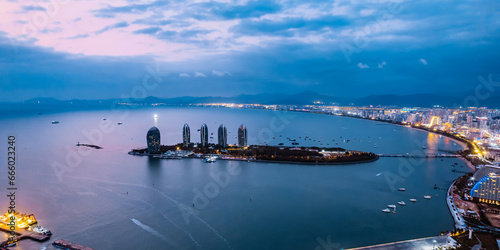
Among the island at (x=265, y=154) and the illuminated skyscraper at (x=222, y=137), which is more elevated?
the illuminated skyscraper at (x=222, y=137)

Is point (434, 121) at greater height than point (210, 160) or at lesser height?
greater

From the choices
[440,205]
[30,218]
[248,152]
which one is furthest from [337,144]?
[30,218]

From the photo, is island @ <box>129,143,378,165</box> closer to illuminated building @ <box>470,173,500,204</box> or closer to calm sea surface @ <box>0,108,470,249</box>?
calm sea surface @ <box>0,108,470,249</box>

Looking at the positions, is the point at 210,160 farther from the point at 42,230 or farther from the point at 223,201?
the point at 42,230

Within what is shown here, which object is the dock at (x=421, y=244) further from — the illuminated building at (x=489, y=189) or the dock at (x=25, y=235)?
the dock at (x=25, y=235)

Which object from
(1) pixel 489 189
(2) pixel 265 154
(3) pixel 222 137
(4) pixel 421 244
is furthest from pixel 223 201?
(3) pixel 222 137

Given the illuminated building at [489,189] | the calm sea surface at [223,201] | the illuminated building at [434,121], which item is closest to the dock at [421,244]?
the calm sea surface at [223,201]
